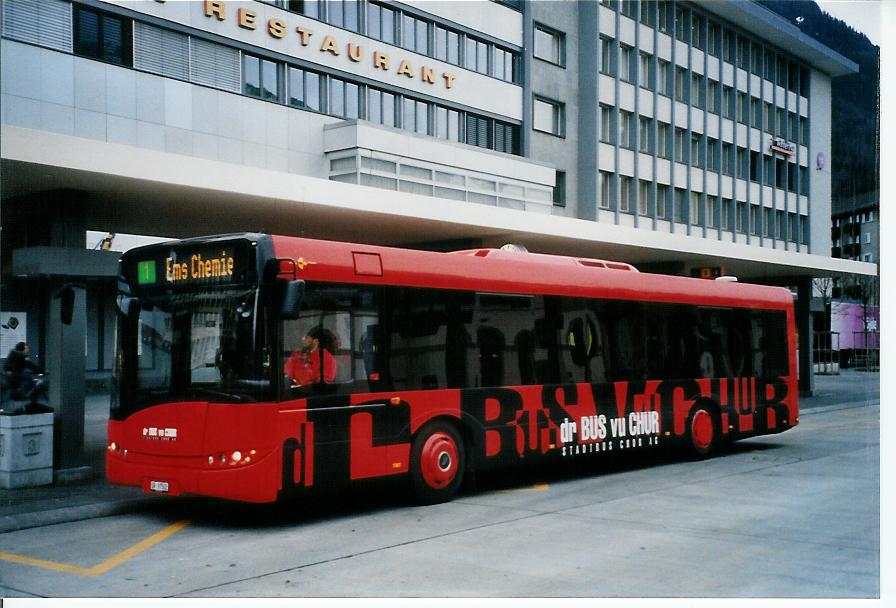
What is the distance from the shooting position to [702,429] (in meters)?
14.9

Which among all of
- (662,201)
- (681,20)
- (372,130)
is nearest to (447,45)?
(372,130)

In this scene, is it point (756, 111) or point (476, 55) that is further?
point (476, 55)

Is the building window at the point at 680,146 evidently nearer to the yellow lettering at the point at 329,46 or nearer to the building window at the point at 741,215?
the building window at the point at 741,215

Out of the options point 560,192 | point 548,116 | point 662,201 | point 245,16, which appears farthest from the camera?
point 560,192

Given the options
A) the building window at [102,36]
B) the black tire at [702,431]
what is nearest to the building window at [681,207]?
the black tire at [702,431]

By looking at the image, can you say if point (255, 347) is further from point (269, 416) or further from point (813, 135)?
point (813, 135)

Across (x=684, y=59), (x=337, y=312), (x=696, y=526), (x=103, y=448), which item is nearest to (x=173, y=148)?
(x=103, y=448)

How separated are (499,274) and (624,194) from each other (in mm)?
24542

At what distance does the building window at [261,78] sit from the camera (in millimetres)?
22797

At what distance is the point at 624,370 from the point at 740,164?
8657 mm

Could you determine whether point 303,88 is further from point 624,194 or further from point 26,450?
point 624,194

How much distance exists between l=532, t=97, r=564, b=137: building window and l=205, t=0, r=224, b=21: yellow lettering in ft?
40.7

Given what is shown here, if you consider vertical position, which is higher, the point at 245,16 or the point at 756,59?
the point at 245,16

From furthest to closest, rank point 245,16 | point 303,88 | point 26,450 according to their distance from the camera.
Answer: point 303,88 < point 245,16 < point 26,450
